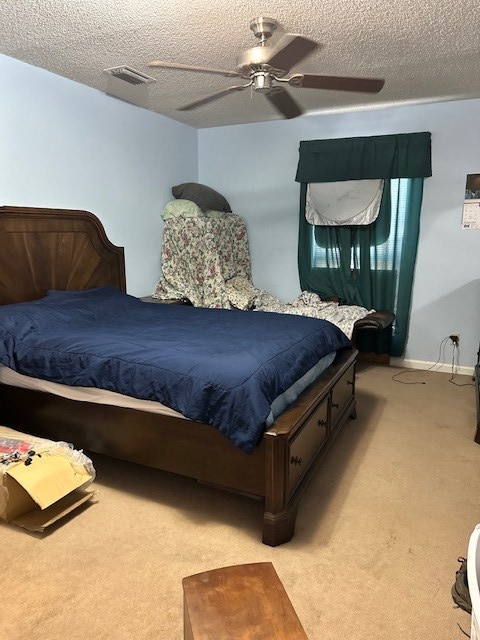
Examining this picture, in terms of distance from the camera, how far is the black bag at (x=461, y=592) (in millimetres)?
1631

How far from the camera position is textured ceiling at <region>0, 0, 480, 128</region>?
Result: 2.30 metres

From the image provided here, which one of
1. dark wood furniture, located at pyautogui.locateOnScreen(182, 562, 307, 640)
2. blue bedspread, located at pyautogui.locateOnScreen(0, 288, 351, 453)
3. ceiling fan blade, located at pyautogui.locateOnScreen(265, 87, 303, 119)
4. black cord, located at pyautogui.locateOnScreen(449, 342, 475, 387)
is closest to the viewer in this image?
dark wood furniture, located at pyautogui.locateOnScreen(182, 562, 307, 640)

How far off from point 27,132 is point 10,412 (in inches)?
72.9

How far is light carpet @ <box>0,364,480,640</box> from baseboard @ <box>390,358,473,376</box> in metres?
1.52

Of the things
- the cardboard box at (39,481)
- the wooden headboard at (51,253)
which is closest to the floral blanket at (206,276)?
the wooden headboard at (51,253)

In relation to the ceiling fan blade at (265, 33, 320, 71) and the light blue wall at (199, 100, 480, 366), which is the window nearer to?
the light blue wall at (199, 100, 480, 366)

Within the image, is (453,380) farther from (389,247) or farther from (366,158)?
(366,158)

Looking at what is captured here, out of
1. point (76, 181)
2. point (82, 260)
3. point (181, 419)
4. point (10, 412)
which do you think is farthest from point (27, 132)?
point (181, 419)

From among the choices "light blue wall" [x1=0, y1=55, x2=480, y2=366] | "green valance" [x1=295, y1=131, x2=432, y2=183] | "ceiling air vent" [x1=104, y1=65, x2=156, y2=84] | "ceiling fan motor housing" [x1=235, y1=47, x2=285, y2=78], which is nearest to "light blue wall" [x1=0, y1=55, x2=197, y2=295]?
"light blue wall" [x1=0, y1=55, x2=480, y2=366]

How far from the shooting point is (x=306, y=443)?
2209 millimetres

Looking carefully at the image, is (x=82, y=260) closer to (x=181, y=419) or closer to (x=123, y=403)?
(x=123, y=403)

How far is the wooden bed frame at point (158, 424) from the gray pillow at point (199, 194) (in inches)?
50.0

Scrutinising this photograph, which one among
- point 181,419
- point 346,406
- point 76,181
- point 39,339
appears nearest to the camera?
point 181,419

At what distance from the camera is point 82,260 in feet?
11.8
